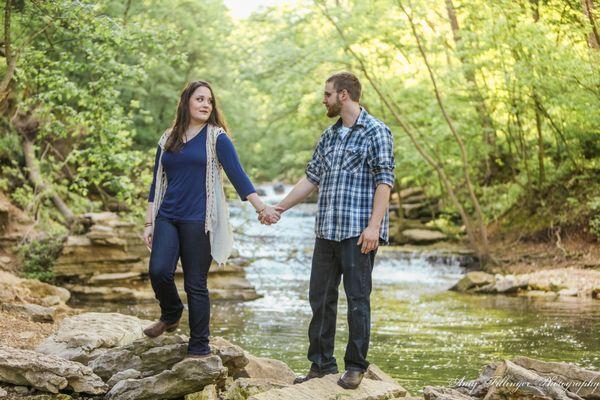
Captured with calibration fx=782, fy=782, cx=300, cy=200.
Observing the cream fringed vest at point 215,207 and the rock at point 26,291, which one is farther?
the rock at point 26,291

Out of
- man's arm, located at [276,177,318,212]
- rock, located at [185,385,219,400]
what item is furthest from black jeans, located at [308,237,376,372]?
rock, located at [185,385,219,400]

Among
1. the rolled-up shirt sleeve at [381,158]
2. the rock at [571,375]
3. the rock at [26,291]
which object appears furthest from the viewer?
the rock at [26,291]

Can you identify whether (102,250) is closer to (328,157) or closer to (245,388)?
(245,388)

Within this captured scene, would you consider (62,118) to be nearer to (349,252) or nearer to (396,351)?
(396,351)

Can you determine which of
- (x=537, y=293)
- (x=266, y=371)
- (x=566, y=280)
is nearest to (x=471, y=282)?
(x=537, y=293)

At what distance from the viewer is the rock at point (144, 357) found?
210 inches

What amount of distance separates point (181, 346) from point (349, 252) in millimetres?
1375

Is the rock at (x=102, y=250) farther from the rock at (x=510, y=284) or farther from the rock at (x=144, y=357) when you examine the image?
the rock at (x=144, y=357)

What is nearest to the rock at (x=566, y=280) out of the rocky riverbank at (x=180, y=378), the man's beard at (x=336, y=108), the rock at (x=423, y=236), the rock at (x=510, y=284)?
the rock at (x=510, y=284)

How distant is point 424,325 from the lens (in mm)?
11273

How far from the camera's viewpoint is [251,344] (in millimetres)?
9531

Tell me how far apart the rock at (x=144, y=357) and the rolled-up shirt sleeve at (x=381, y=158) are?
5.87 feet

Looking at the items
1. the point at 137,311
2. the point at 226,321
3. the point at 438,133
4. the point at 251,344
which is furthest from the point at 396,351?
the point at 438,133

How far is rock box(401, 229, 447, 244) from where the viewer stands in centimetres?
2294
